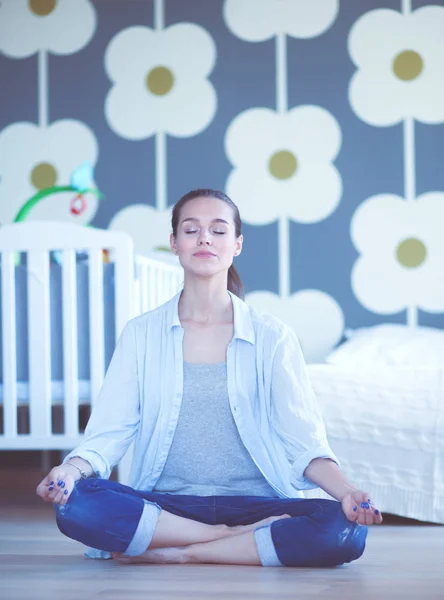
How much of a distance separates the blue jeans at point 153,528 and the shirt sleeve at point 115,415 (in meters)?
0.05

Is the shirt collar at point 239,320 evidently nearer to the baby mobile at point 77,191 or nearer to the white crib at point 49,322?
the white crib at point 49,322

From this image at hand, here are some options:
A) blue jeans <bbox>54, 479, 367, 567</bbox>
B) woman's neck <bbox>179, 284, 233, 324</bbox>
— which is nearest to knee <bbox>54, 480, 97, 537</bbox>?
blue jeans <bbox>54, 479, 367, 567</bbox>

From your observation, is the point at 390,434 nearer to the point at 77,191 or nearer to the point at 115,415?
the point at 115,415

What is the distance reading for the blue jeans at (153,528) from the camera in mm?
1347

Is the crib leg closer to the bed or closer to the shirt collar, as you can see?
the bed

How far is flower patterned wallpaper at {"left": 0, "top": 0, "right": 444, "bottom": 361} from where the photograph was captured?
335 centimetres


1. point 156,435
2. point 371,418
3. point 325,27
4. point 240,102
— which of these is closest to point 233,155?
point 240,102

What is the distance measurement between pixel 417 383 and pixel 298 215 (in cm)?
138

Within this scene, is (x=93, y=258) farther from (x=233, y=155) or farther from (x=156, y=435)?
(x=233, y=155)

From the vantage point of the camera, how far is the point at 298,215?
3383mm

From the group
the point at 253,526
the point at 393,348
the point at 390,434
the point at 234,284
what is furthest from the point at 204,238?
the point at 393,348

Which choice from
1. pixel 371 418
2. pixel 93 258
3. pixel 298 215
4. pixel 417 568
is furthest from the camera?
pixel 298 215

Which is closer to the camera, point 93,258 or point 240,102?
point 93,258

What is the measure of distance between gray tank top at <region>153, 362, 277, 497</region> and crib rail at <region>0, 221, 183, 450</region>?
2.29 feet
